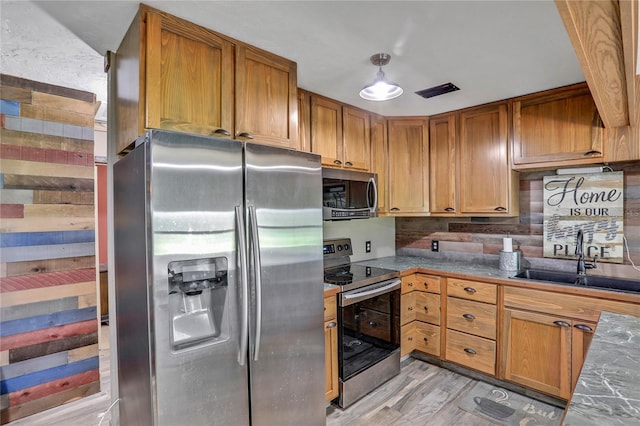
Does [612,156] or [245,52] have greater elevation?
[245,52]

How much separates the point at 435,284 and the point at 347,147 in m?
1.43

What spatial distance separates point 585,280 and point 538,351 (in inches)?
27.1

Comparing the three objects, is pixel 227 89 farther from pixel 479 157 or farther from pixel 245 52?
pixel 479 157

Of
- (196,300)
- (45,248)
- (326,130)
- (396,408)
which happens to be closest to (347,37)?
(326,130)

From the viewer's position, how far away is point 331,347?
7.25 feet

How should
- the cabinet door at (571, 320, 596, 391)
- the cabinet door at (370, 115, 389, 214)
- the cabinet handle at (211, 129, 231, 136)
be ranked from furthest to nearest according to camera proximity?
the cabinet door at (370, 115, 389, 214) → the cabinet door at (571, 320, 596, 391) → the cabinet handle at (211, 129, 231, 136)

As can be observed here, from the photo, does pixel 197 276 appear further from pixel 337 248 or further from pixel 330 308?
pixel 337 248

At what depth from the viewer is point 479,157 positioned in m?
2.90

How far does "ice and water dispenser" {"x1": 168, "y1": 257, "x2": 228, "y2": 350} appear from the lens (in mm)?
1338

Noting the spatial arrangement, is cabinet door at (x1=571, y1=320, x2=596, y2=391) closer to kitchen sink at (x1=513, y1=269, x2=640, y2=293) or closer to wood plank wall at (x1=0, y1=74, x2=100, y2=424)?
kitchen sink at (x1=513, y1=269, x2=640, y2=293)

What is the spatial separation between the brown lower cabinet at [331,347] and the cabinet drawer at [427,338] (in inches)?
41.3

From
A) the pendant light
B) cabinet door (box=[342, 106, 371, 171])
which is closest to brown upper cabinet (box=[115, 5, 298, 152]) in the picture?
the pendant light

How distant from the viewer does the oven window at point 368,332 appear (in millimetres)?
2301

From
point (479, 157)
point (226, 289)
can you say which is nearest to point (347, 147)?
point (479, 157)
